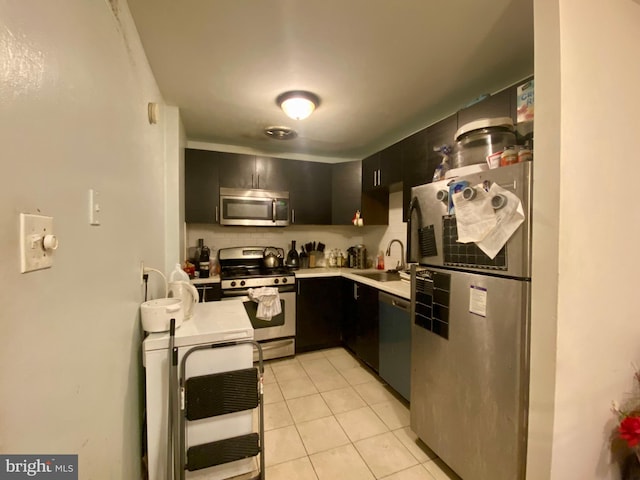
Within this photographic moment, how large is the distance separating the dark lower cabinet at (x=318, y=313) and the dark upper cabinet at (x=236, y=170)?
4.19 ft

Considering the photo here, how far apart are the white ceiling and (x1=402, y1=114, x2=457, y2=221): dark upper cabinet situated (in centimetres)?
27

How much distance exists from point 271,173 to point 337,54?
66.4 inches

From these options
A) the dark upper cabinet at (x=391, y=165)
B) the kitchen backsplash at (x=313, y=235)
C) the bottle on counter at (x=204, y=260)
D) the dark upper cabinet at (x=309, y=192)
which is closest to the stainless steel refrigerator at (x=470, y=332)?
the dark upper cabinet at (x=391, y=165)

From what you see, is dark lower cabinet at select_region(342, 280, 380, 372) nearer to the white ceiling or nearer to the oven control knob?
the oven control knob

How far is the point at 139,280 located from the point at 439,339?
170 centimetres

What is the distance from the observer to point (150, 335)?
134 centimetres

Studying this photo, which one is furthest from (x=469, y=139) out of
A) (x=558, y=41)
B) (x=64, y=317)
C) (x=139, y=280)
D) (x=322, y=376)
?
(x=322, y=376)

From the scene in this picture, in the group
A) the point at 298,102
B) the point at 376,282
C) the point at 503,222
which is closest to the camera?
the point at 503,222

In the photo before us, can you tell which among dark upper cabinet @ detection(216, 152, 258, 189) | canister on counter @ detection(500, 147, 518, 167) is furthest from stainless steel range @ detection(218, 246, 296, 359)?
canister on counter @ detection(500, 147, 518, 167)

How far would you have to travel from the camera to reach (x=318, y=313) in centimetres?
301

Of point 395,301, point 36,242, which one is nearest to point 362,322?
point 395,301

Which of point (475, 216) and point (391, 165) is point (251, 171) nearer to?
point (391, 165)

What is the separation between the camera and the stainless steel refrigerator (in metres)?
1.11

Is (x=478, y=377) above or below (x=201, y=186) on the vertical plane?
below
